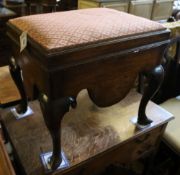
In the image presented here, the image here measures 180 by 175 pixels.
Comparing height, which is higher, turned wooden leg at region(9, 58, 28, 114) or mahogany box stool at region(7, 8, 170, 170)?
mahogany box stool at region(7, 8, 170, 170)

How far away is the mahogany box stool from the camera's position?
0.58 m

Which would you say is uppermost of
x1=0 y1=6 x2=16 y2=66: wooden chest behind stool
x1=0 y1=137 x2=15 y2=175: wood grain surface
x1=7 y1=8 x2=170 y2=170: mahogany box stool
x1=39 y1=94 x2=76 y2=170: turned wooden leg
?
x1=7 y1=8 x2=170 y2=170: mahogany box stool

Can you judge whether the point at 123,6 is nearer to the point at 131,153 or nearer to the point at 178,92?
the point at 178,92

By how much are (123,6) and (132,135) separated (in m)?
2.71

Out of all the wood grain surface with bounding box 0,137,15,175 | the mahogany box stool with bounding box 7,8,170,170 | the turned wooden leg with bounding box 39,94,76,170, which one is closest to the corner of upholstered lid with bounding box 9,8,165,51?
the mahogany box stool with bounding box 7,8,170,170

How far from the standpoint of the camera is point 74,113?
1017 mm

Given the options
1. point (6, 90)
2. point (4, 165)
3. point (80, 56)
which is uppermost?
point (80, 56)

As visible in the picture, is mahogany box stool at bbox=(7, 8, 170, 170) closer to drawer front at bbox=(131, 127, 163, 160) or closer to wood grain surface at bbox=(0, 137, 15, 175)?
wood grain surface at bbox=(0, 137, 15, 175)

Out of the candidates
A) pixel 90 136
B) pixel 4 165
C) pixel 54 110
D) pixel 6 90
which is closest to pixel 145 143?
pixel 90 136

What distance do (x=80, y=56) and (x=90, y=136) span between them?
41 centimetres

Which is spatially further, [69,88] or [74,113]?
[74,113]

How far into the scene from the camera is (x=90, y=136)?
0.90 meters

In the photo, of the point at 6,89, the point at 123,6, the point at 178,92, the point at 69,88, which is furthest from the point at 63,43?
the point at 123,6

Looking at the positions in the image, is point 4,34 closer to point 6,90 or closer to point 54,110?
point 6,90
